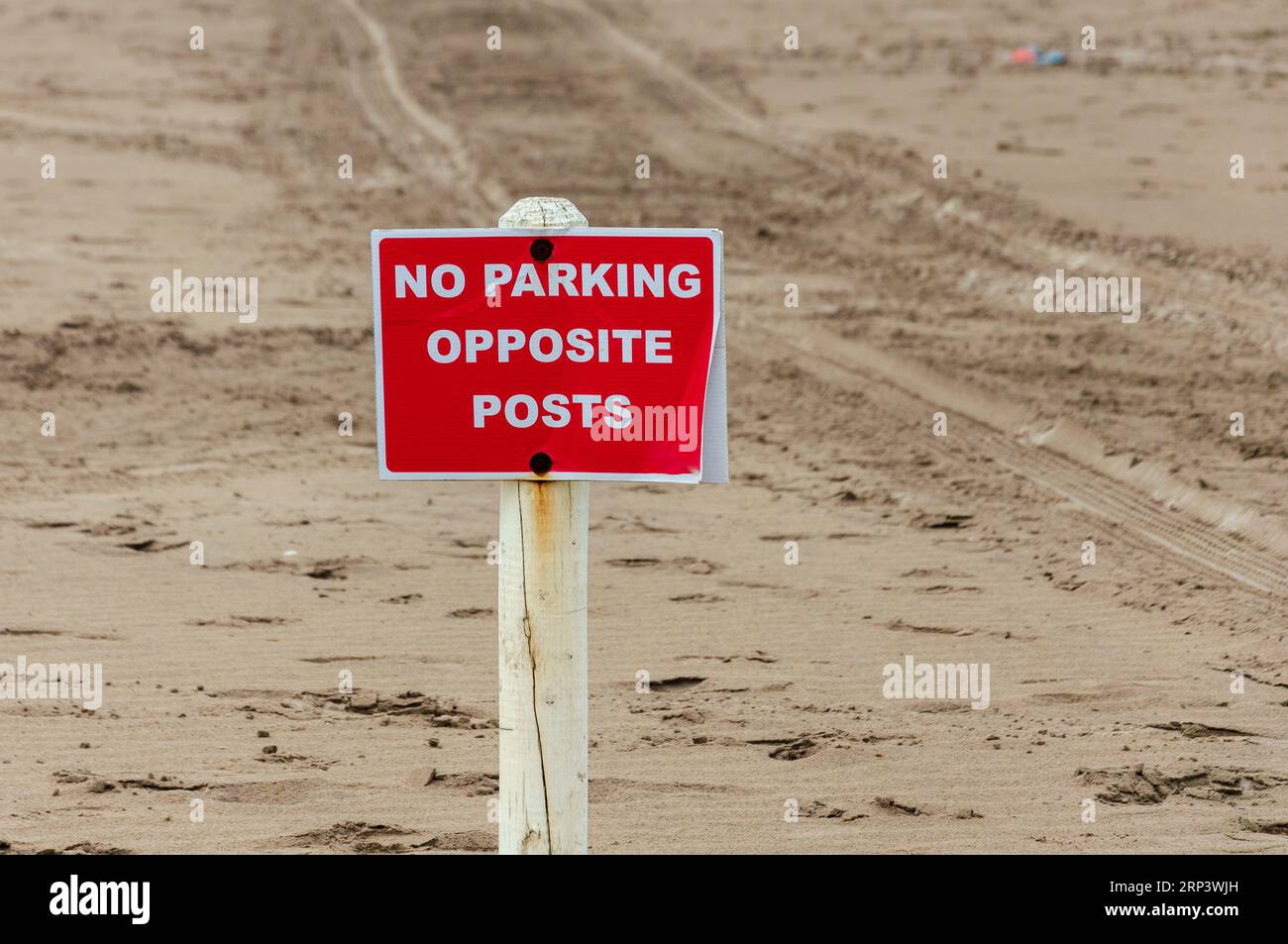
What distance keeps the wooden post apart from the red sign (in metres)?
0.11

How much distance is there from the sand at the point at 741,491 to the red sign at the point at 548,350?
6.72 feet

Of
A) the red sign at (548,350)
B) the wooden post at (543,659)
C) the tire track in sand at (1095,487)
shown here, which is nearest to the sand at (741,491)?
the tire track in sand at (1095,487)

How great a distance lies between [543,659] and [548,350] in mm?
669

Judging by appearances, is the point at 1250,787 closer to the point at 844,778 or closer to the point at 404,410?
the point at 844,778

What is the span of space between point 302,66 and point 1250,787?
18531 millimetres

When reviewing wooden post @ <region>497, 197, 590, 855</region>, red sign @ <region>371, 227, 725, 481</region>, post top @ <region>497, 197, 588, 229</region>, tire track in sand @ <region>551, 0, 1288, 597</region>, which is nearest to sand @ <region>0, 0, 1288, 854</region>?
tire track in sand @ <region>551, 0, 1288, 597</region>

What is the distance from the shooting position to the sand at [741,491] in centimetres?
549

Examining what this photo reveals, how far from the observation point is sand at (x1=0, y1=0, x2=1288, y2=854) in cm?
549

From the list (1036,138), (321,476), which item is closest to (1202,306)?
(1036,138)

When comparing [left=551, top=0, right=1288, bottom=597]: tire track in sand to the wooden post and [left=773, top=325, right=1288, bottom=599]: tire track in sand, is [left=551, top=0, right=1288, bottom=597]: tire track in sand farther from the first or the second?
the wooden post

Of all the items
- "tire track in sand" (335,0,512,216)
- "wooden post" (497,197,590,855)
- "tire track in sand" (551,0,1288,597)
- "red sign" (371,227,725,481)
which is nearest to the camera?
"red sign" (371,227,725,481)

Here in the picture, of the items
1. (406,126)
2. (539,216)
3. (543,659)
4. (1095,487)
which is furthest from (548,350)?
(406,126)

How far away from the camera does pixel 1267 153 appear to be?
14.4m

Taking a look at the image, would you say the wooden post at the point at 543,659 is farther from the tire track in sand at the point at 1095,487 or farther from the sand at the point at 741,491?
the tire track in sand at the point at 1095,487
